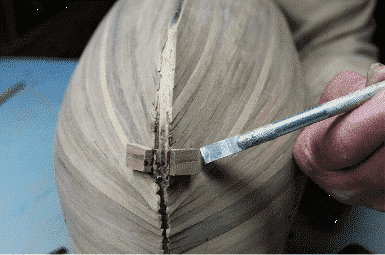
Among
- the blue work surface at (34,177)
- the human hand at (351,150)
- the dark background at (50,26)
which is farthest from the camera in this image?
the dark background at (50,26)

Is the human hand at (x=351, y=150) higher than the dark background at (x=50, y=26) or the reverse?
higher

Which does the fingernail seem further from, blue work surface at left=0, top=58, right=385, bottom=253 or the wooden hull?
blue work surface at left=0, top=58, right=385, bottom=253

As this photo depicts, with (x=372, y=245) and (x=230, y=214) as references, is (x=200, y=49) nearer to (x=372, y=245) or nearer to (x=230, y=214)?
(x=230, y=214)

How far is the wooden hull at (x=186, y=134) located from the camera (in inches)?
36.2

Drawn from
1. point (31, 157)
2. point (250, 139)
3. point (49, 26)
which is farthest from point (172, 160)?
point (49, 26)

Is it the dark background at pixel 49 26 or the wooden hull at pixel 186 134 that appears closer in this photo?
the wooden hull at pixel 186 134

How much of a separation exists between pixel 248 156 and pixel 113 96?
0.44 m

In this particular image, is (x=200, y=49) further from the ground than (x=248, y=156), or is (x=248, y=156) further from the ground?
(x=200, y=49)

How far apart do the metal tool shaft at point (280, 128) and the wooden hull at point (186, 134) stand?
0.06m

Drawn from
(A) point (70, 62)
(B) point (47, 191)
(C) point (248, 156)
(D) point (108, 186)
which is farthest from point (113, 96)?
(A) point (70, 62)

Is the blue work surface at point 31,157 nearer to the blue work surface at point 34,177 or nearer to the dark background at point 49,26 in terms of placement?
the blue work surface at point 34,177

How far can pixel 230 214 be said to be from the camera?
0.96 metres

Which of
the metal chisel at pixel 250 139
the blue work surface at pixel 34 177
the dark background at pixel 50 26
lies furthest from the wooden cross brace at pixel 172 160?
the dark background at pixel 50 26

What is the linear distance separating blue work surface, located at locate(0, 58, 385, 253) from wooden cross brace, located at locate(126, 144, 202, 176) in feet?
3.06
